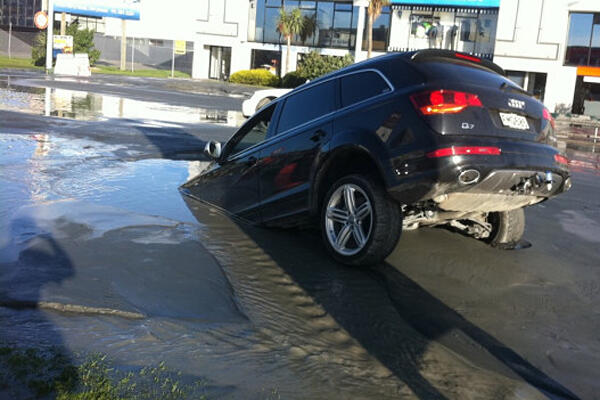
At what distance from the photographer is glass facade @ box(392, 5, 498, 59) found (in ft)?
151

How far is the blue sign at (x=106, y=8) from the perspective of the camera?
57112 millimetres

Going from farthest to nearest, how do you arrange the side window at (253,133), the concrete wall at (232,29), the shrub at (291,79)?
the concrete wall at (232,29)
the shrub at (291,79)
the side window at (253,133)

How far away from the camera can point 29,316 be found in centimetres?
375

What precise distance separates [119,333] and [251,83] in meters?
48.4

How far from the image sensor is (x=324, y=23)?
5144 cm

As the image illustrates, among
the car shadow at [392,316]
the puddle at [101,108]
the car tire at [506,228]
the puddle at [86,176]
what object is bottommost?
the car shadow at [392,316]

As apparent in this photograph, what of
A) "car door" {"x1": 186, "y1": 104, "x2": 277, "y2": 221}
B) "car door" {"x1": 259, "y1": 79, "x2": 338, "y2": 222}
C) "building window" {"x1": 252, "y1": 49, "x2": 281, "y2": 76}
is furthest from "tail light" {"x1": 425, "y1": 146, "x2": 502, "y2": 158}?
"building window" {"x1": 252, "y1": 49, "x2": 281, "y2": 76}

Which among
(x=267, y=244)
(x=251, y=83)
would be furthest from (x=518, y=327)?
(x=251, y=83)

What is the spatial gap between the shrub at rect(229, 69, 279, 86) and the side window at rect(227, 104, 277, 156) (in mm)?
42790

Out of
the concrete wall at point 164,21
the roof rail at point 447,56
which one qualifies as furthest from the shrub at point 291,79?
the roof rail at point 447,56

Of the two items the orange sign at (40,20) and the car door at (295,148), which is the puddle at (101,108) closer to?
the car door at (295,148)

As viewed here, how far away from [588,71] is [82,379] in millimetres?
45139

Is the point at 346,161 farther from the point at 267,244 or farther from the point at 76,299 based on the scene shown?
the point at 76,299

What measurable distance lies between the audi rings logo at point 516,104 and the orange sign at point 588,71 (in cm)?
4159
